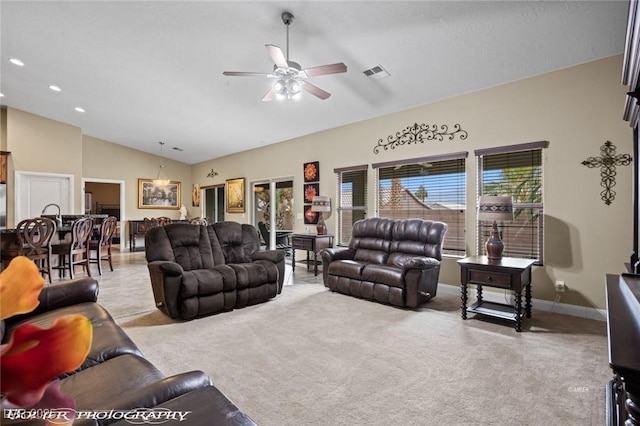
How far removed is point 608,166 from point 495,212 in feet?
4.22

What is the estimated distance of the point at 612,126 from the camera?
134 inches

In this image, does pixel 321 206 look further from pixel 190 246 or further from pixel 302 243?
pixel 190 246

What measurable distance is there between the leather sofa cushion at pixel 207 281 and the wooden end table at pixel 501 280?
8.67 ft

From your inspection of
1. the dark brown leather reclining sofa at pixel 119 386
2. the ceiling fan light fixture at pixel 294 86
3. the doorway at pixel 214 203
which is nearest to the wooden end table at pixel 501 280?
the ceiling fan light fixture at pixel 294 86

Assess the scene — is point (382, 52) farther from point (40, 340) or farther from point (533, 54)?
point (40, 340)

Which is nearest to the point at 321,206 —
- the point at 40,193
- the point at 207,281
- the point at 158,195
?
the point at 207,281

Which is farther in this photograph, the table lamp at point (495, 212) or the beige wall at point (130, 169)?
the beige wall at point (130, 169)

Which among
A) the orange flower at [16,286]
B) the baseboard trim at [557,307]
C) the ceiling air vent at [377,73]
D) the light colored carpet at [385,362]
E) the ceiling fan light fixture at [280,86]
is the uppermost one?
the ceiling air vent at [377,73]

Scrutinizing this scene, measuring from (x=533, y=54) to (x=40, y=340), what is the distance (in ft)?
14.7

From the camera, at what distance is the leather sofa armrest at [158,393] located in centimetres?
103

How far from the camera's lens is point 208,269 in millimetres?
3803

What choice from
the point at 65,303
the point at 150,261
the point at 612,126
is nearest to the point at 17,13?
the point at 150,261

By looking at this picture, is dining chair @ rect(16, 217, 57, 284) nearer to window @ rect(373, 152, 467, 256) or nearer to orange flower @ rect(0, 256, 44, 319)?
window @ rect(373, 152, 467, 256)

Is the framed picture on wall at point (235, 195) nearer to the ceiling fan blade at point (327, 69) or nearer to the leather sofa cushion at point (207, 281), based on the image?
the leather sofa cushion at point (207, 281)
